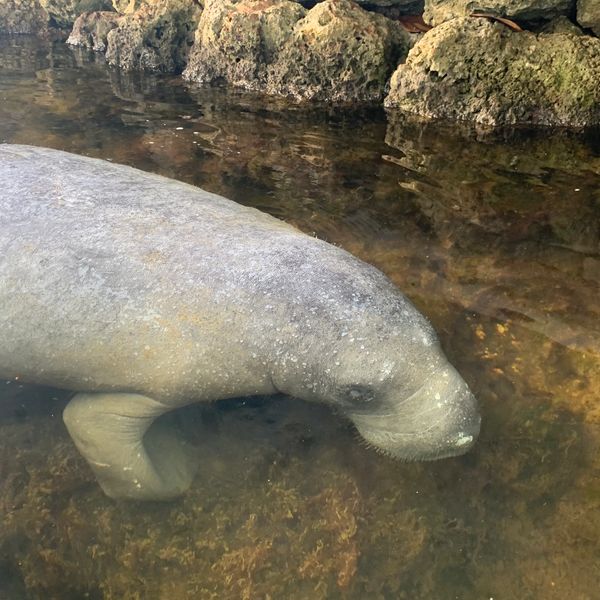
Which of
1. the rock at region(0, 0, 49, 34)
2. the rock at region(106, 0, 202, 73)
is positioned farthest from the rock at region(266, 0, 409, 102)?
the rock at region(0, 0, 49, 34)

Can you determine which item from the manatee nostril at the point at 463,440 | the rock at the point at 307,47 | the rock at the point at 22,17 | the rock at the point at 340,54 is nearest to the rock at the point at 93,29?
the rock at the point at 22,17

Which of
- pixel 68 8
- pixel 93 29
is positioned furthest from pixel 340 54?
pixel 68 8

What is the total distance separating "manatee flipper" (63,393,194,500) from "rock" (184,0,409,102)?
6.81 m

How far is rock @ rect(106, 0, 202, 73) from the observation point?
35.7 ft

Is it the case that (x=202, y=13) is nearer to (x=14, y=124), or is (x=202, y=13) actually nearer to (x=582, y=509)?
(x=14, y=124)

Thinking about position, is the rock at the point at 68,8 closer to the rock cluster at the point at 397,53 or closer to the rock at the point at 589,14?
the rock cluster at the point at 397,53

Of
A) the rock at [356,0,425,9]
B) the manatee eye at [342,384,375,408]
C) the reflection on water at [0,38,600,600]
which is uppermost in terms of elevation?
the rock at [356,0,425,9]

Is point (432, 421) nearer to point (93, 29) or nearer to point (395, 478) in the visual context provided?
point (395, 478)

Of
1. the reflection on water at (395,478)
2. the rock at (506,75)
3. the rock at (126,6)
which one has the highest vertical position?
the rock at (126,6)

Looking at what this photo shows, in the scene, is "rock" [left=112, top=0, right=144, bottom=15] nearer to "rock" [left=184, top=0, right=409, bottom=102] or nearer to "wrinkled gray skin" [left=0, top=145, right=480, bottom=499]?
"rock" [left=184, top=0, right=409, bottom=102]

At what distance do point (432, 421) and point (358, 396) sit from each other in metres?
0.37

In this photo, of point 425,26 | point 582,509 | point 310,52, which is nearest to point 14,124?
point 310,52

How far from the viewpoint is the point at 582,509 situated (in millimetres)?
3111

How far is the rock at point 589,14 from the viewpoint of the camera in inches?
322
